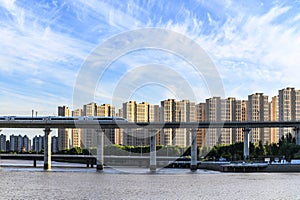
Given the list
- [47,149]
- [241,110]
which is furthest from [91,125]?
[241,110]

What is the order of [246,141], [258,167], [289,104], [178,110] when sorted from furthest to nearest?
[178,110], [289,104], [246,141], [258,167]

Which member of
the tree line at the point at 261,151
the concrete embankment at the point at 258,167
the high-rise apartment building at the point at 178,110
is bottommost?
the concrete embankment at the point at 258,167

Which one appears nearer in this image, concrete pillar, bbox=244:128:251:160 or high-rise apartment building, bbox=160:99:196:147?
concrete pillar, bbox=244:128:251:160

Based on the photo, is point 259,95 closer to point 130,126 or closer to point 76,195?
point 130,126

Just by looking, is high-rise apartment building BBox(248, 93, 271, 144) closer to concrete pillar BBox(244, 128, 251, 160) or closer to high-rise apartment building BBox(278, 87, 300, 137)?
high-rise apartment building BBox(278, 87, 300, 137)

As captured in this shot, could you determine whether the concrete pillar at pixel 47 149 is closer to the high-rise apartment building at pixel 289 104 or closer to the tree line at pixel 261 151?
the tree line at pixel 261 151

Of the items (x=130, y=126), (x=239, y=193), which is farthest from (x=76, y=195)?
(x=130, y=126)

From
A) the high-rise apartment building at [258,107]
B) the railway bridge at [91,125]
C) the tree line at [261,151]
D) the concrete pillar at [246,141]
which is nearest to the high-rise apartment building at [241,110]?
the high-rise apartment building at [258,107]

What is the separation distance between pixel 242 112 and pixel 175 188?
4004 inches

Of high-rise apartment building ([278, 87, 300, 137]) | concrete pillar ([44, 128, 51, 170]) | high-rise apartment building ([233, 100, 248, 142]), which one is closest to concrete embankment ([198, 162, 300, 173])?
concrete pillar ([44, 128, 51, 170])

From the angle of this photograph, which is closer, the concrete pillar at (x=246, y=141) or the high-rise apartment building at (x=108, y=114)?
the concrete pillar at (x=246, y=141)

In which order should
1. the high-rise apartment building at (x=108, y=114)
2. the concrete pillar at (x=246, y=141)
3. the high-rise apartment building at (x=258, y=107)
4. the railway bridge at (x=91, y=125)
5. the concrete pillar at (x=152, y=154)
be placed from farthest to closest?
1. the high-rise apartment building at (x=108, y=114)
2. the high-rise apartment building at (x=258, y=107)
3. the concrete pillar at (x=246, y=141)
4. the railway bridge at (x=91, y=125)
5. the concrete pillar at (x=152, y=154)

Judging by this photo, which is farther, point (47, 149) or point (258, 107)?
point (258, 107)

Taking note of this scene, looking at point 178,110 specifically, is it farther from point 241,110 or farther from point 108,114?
point 108,114
